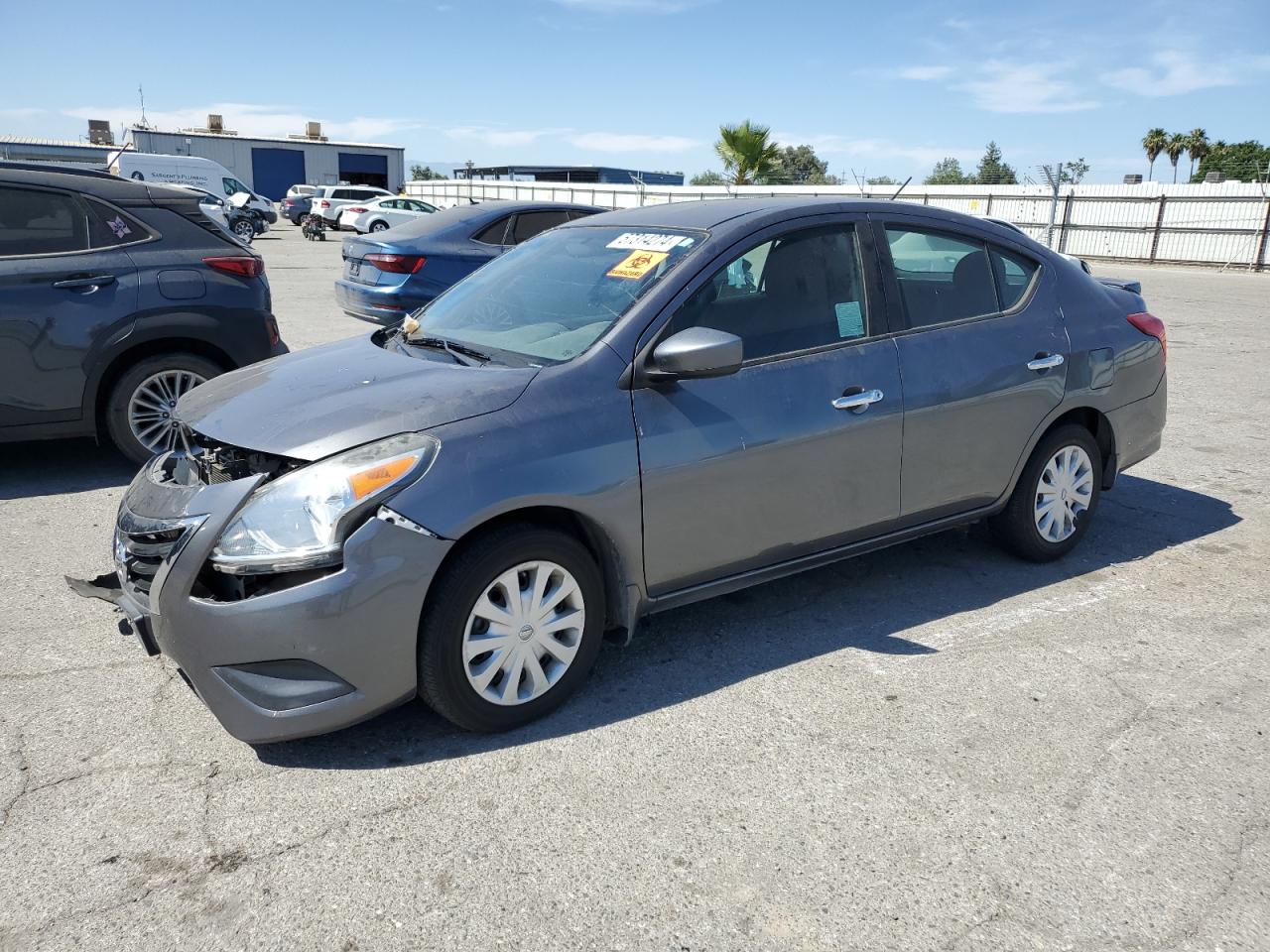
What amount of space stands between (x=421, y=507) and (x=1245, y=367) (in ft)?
34.3

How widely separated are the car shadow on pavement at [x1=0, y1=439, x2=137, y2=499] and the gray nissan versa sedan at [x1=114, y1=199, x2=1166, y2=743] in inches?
109

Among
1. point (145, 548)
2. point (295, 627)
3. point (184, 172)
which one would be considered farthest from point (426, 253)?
point (184, 172)

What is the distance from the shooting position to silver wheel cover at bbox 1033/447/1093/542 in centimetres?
483

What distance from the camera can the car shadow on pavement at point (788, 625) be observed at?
132 inches

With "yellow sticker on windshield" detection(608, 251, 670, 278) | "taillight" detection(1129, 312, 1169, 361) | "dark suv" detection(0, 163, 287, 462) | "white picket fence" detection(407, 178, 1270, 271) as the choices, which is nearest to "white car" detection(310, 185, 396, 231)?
"white picket fence" detection(407, 178, 1270, 271)

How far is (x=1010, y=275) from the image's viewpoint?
186 inches

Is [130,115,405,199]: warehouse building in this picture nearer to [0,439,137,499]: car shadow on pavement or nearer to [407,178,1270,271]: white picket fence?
[407,178,1270,271]: white picket fence

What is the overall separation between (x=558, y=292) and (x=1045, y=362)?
7.44 feet

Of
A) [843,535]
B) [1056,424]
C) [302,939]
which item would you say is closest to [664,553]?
[843,535]

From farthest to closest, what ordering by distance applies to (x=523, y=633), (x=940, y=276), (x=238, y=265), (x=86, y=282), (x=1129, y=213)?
(x=1129, y=213) → (x=238, y=265) → (x=86, y=282) → (x=940, y=276) → (x=523, y=633)

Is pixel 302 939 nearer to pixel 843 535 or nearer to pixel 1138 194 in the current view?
pixel 843 535

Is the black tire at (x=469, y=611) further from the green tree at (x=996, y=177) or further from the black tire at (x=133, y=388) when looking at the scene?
the green tree at (x=996, y=177)

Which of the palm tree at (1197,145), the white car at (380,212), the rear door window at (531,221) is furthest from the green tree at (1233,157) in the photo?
the rear door window at (531,221)

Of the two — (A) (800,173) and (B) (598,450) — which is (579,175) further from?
(B) (598,450)
